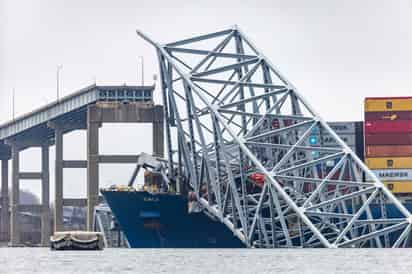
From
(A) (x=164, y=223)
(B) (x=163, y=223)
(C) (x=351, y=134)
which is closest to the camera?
(A) (x=164, y=223)

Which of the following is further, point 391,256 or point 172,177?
point 172,177

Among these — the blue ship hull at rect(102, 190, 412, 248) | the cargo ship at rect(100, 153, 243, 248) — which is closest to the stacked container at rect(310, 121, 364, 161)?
the blue ship hull at rect(102, 190, 412, 248)

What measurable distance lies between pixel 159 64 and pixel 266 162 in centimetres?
1396

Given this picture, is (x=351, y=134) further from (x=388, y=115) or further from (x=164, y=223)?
(x=164, y=223)

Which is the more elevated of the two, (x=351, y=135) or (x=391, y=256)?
(x=351, y=135)

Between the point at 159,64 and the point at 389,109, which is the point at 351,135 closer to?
the point at 389,109

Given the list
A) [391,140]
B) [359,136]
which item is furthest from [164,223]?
[391,140]

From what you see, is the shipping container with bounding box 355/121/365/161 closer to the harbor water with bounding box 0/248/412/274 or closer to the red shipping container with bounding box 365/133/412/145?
the red shipping container with bounding box 365/133/412/145

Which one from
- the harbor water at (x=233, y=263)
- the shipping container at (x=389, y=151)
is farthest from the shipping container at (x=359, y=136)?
Answer: the harbor water at (x=233, y=263)

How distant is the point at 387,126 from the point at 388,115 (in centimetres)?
103

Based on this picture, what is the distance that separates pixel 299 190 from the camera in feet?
469

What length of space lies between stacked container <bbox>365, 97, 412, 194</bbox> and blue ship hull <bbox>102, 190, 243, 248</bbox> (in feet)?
49.4

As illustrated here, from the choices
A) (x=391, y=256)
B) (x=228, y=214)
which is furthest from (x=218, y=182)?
(x=391, y=256)

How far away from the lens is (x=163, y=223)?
151 metres
